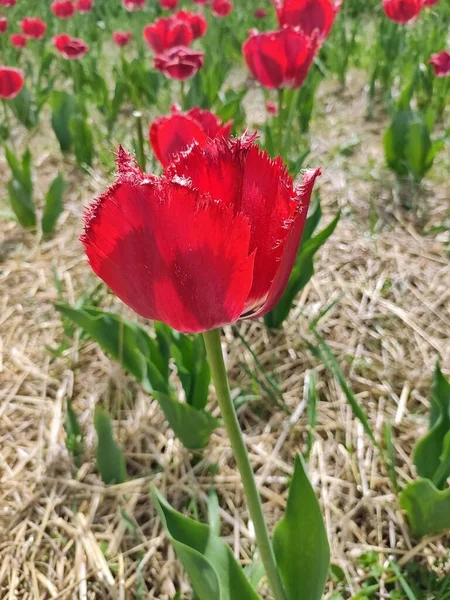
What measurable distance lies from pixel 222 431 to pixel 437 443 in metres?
0.45

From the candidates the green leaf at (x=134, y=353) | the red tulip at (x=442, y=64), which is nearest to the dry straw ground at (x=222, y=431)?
the green leaf at (x=134, y=353)

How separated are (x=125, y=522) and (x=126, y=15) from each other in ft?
19.3

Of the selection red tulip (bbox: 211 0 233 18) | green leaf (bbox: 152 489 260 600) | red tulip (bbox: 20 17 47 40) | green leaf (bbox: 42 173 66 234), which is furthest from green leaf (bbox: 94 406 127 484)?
red tulip (bbox: 211 0 233 18)

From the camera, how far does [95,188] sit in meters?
2.32

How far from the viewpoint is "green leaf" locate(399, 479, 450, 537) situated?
2.89ft

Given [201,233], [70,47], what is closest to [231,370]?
[201,233]

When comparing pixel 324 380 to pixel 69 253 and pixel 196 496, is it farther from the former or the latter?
pixel 69 253

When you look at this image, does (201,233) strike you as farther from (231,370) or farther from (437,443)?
(231,370)

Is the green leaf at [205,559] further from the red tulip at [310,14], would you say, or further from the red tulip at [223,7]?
the red tulip at [223,7]

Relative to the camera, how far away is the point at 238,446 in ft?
2.00

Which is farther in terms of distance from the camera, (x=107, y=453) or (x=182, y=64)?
(x=182, y=64)

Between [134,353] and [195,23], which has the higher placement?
[195,23]

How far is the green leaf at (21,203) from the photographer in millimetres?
1940

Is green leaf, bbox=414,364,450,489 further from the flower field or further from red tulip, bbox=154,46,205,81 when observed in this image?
red tulip, bbox=154,46,205,81
